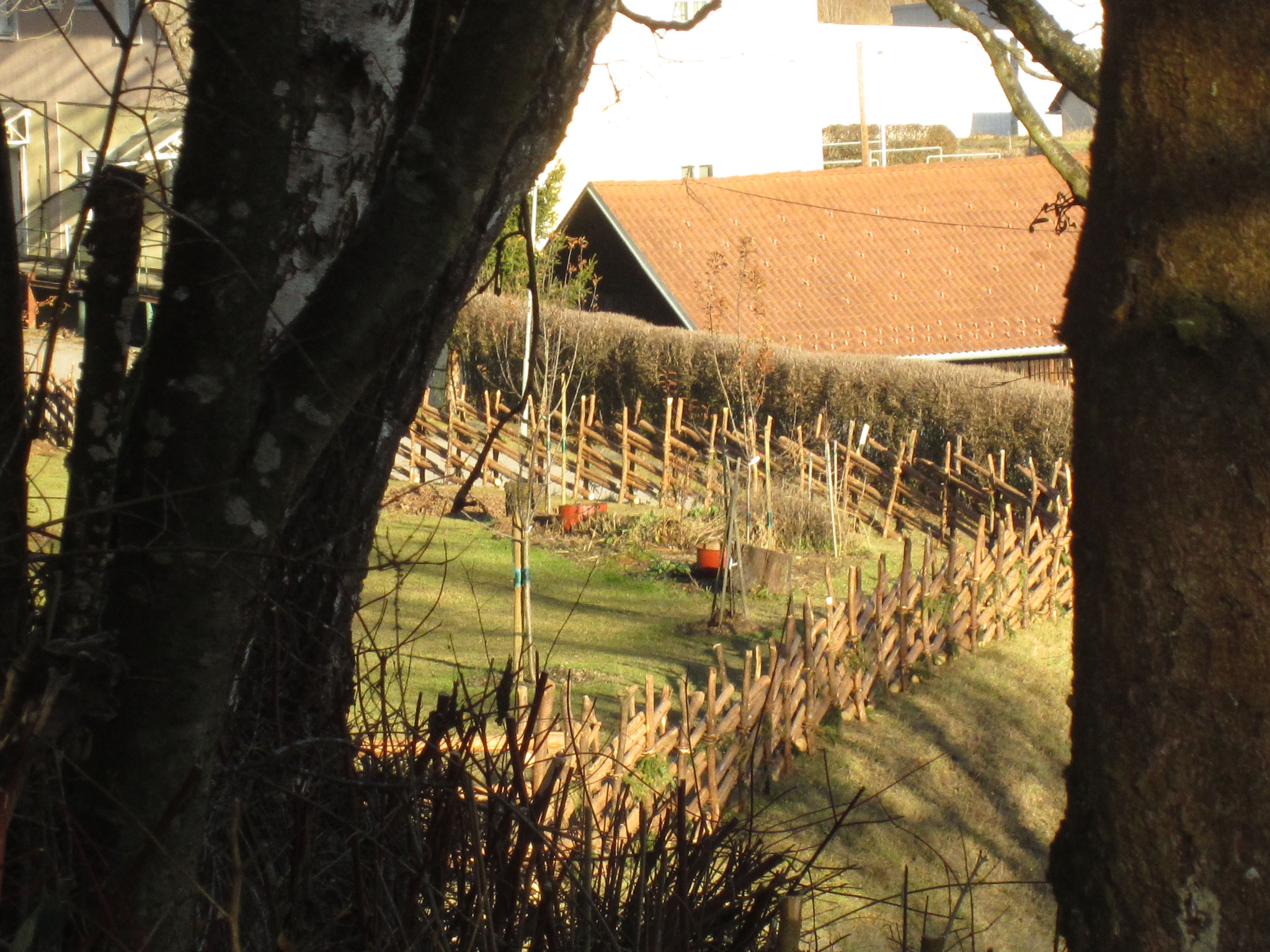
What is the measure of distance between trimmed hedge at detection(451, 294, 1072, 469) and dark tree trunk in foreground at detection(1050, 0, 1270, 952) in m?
12.5

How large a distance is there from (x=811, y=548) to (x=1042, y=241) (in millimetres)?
11745

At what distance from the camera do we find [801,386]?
18.1 meters

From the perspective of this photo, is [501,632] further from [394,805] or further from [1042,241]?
[1042,241]

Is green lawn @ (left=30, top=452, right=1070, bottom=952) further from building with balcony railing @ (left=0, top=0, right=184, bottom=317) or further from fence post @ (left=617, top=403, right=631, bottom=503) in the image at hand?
fence post @ (left=617, top=403, right=631, bottom=503)

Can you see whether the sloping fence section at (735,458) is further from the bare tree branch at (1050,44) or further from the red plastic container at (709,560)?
the bare tree branch at (1050,44)

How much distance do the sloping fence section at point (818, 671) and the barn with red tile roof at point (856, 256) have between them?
27.7 ft

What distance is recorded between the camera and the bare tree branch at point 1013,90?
5602 millimetres

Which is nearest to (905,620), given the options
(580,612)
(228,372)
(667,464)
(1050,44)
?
(580,612)

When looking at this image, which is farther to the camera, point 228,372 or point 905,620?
point 905,620

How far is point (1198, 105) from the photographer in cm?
227

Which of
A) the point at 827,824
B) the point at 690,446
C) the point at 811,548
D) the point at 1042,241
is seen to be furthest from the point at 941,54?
the point at 827,824

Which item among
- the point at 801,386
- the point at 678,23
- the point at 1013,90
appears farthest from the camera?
the point at 801,386

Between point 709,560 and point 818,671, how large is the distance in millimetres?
5261

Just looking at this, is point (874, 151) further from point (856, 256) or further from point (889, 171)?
point (856, 256)
